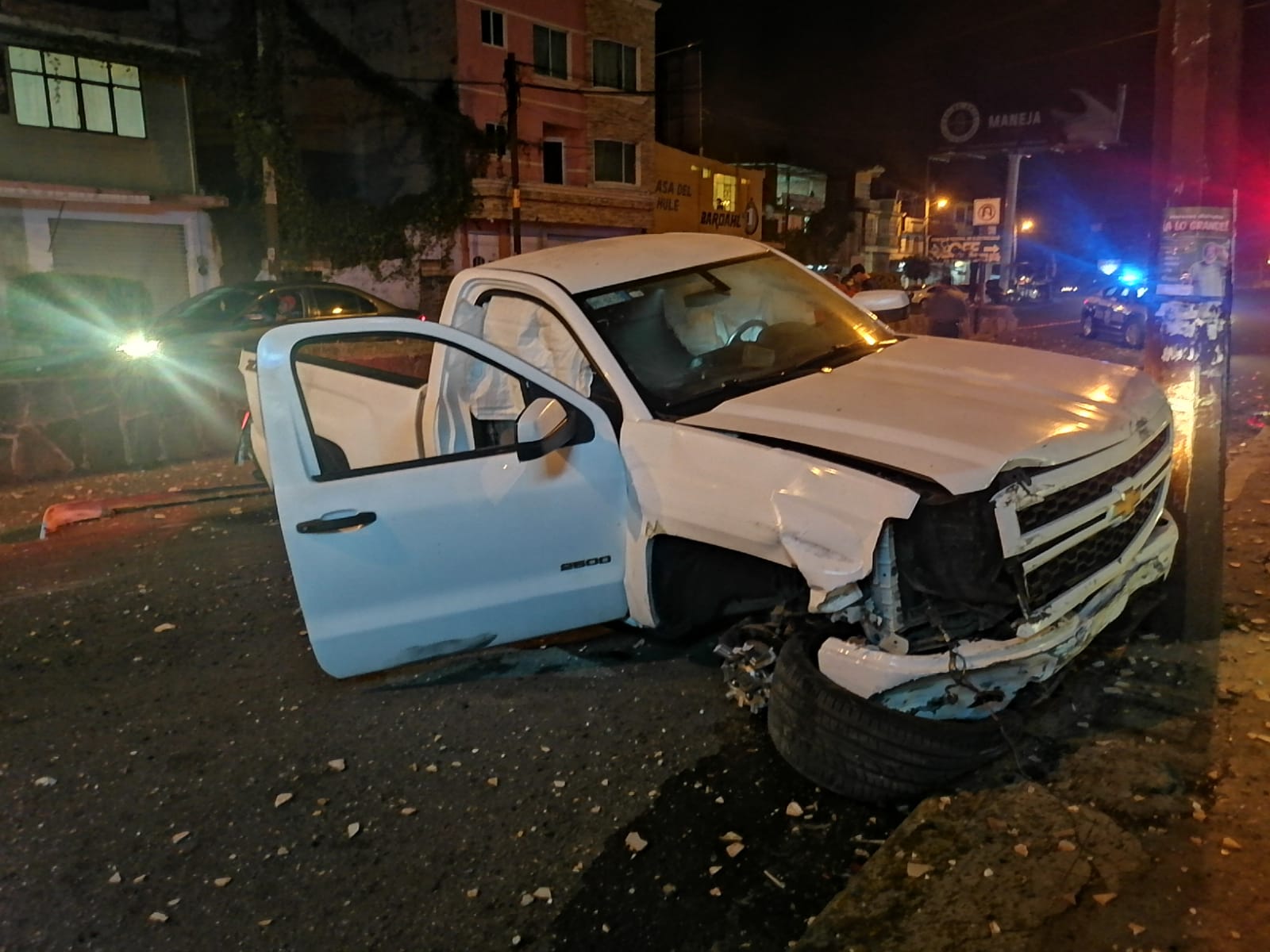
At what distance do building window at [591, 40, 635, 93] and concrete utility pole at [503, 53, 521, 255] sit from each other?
4.10 m

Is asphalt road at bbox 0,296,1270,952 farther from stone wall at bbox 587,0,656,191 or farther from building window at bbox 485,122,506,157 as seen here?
stone wall at bbox 587,0,656,191

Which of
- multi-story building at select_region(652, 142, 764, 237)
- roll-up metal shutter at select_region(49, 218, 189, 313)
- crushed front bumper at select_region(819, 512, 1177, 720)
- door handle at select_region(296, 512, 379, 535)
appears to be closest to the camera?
crushed front bumper at select_region(819, 512, 1177, 720)

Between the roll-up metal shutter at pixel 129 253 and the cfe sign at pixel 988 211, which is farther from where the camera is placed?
the cfe sign at pixel 988 211

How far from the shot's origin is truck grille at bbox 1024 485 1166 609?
3.36 m

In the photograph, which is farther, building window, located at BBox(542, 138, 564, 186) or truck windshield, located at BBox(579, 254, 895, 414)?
building window, located at BBox(542, 138, 564, 186)

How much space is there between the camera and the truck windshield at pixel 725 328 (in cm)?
432

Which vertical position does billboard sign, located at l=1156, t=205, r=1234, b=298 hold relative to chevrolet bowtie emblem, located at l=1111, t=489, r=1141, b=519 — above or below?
above

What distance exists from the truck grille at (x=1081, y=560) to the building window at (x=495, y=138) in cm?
2798

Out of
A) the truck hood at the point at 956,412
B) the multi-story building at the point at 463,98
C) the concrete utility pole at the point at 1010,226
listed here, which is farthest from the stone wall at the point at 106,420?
the concrete utility pole at the point at 1010,226

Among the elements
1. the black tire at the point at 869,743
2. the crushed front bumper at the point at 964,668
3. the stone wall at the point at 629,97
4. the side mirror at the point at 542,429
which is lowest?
the black tire at the point at 869,743

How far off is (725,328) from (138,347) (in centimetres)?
863

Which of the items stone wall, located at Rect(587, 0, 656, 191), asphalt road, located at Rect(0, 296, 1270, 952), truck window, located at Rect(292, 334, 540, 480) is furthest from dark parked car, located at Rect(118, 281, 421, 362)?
stone wall, located at Rect(587, 0, 656, 191)

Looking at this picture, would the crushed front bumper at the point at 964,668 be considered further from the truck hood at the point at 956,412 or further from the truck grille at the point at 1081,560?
the truck hood at the point at 956,412

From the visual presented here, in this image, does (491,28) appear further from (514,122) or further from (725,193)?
(725,193)
